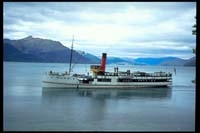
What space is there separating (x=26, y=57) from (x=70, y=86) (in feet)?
293

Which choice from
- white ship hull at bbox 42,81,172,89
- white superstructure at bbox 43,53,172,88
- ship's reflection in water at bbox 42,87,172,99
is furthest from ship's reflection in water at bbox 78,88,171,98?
white superstructure at bbox 43,53,172,88

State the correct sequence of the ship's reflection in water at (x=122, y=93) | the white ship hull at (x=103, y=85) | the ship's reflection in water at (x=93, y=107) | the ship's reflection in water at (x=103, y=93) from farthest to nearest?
the white ship hull at (x=103, y=85) → the ship's reflection in water at (x=122, y=93) → the ship's reflection in water at (x=103, y=93) → the ship's reflection in water at (x=93, y=107)

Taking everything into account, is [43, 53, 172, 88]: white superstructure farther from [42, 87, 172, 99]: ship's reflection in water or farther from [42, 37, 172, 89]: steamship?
[42, 87, 172, 99]: ship's reflection in water

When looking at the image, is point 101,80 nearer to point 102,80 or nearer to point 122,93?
point 102,80

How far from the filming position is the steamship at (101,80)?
2019cm

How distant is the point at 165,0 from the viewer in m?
1.51

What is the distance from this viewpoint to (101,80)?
20812 mm

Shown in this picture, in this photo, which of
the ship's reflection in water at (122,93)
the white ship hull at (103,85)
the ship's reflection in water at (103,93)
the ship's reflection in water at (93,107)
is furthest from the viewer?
the white ship hull at (103,85)

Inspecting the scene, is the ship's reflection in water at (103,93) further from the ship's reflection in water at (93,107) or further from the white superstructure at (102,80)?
the white superstructure at (102,80)

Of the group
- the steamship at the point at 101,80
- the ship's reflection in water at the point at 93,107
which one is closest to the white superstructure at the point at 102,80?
the steamship at the point at 101,80

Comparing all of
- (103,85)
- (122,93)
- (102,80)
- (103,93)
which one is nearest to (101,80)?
(102,80)

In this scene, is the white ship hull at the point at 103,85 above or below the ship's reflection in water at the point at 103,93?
above

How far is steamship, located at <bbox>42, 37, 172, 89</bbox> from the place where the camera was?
20188 mm

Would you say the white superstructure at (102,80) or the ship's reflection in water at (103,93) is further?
the white superstructure at (102,80)
